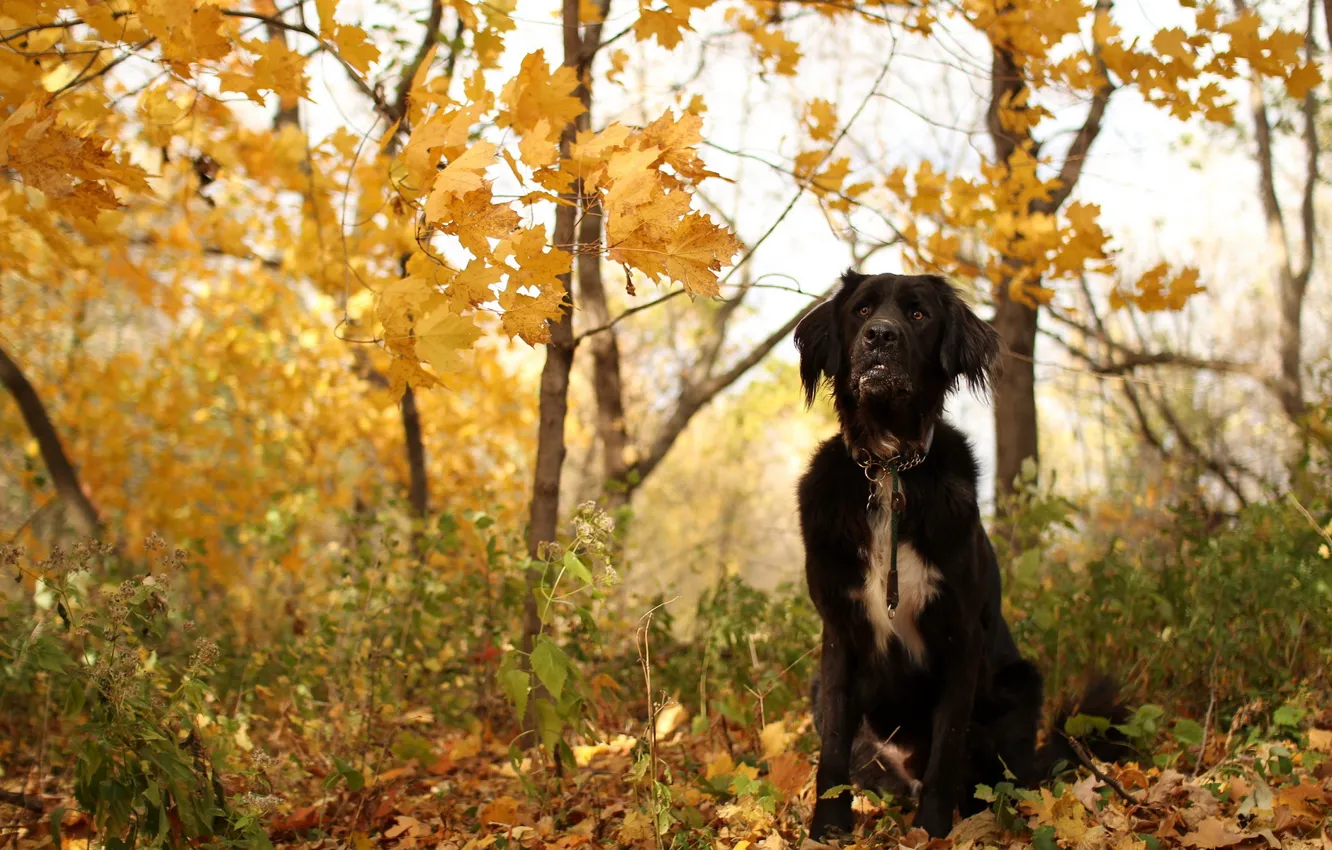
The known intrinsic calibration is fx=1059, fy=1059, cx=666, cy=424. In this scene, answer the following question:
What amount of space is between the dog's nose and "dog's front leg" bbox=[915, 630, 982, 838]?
0.85 metres

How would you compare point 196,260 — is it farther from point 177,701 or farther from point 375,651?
point 177,701

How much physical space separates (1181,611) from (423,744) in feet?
9.50

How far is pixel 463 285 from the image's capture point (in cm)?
217

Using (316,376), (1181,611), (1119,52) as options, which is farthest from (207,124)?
(1181,611)

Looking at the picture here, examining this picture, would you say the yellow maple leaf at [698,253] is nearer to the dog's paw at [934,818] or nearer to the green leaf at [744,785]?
the green leaf at [744,785]

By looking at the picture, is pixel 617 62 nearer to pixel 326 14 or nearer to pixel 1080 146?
pixel 326 14

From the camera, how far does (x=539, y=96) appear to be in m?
2.54

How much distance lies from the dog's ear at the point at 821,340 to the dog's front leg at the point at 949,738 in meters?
0.88

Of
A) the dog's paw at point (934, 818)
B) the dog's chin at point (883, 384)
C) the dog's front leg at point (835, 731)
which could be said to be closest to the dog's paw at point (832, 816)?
the dog's front leg at point (835, 731)

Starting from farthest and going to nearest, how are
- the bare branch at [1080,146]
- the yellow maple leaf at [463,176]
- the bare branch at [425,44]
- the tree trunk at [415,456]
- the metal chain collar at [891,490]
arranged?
the tree trunk at [415,456] < the bare branch at [1080,146] < the bare branch at [425,44] < the metal chain collar at [891,490] < the yellow maple leaf at [463,176]

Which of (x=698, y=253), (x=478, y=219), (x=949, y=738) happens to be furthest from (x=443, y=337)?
(x=949, y=738)

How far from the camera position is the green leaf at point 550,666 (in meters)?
2.50

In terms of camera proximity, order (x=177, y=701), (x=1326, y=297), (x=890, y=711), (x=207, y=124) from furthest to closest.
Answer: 1. (x=1326, y=297)
2. (x=207, y=124)
3. (x=890, y=711)
4. (x=177, y=701)

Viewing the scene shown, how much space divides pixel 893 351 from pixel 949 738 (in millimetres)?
1081
